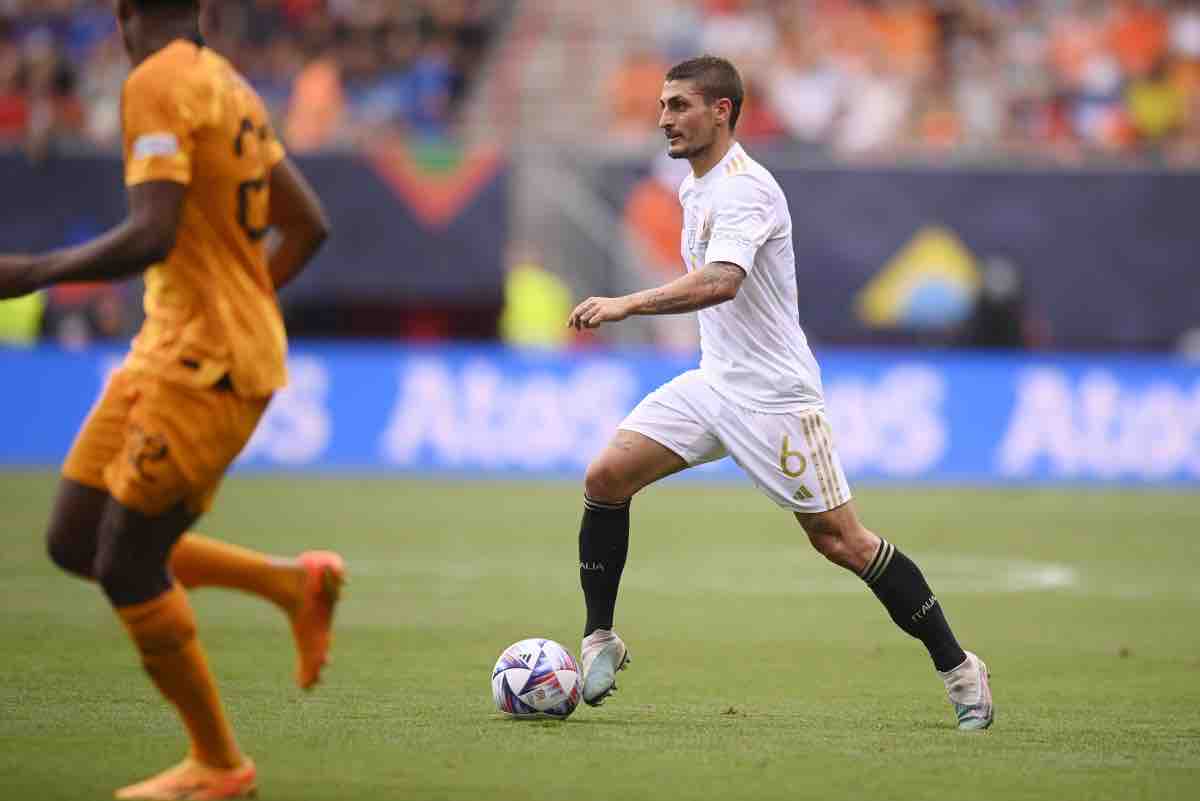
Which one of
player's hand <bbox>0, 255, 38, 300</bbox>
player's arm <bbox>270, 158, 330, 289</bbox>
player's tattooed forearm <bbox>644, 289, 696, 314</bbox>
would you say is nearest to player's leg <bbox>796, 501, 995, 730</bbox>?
player's tattooed forearm <bbox>644, 289, 696, 314</bbox>

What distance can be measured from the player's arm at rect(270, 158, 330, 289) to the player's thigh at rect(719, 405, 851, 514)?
82.8 inches

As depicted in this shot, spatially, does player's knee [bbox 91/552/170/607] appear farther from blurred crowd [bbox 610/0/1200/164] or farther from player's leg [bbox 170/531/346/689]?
blurred crowd [bbox 610/0/1200/164]

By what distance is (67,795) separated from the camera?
5.82 m

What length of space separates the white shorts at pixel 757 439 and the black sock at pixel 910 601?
0.30 meters

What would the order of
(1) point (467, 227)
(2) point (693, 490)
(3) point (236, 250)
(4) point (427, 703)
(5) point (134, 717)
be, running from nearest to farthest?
1. (3) point (236, 250)
2. (5) point (134, 717)
3. (4) point (427, 703)
4. (2) point (693, 490)
5. (1) point (467, 227)

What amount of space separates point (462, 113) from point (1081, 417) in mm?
8681

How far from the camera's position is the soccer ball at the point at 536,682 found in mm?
7477

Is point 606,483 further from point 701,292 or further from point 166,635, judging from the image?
point 166,635

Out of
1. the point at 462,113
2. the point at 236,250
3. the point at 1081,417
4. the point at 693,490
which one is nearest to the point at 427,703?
the point at 236,250

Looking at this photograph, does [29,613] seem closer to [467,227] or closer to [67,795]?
[67,795]

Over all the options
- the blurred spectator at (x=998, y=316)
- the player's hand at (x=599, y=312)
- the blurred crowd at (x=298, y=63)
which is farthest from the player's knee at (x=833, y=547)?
the blurred crowd at (x=298, y=63)

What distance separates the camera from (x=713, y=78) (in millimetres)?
7664

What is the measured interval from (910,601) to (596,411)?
515 inches

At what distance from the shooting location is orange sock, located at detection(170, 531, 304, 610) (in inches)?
242
